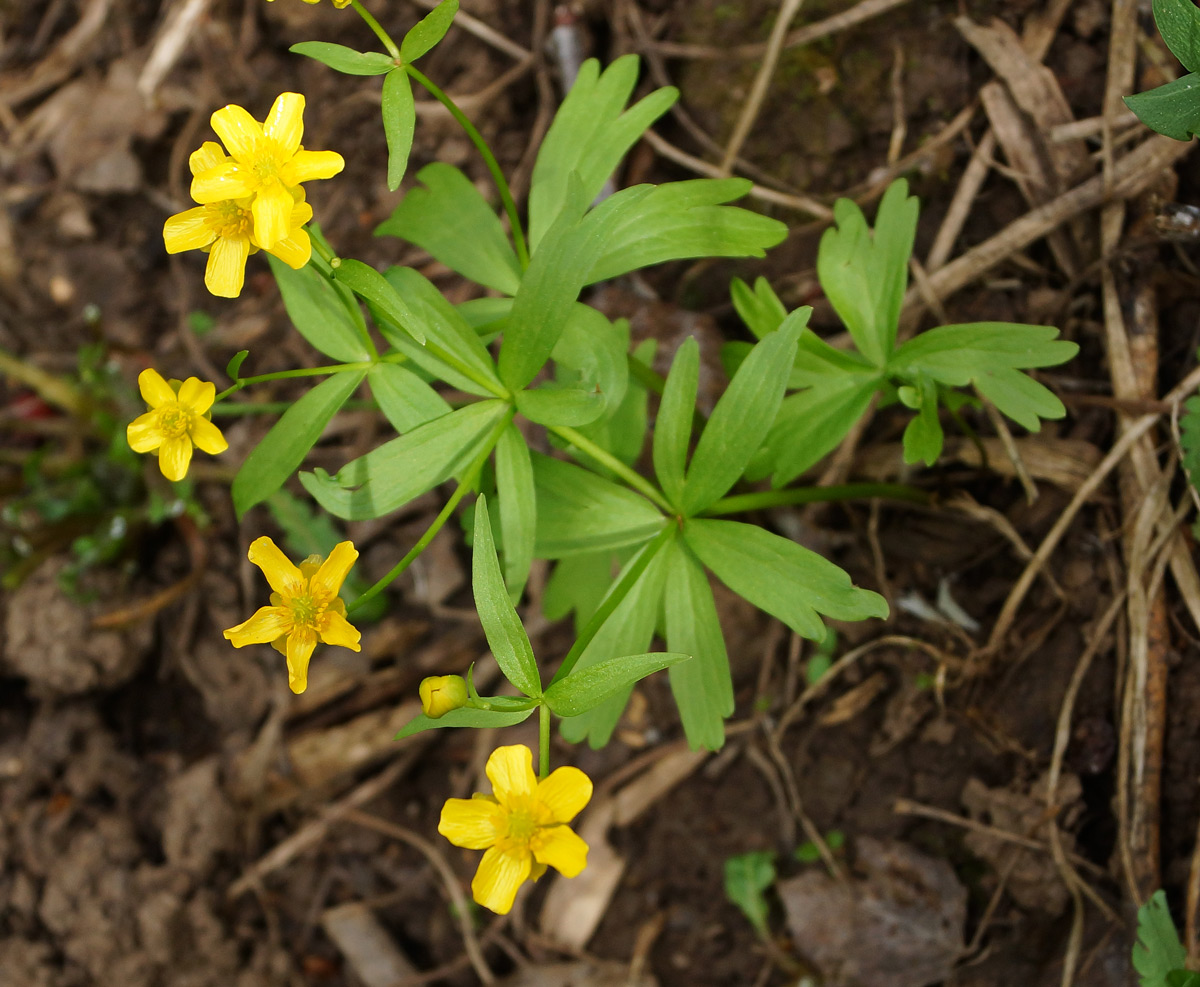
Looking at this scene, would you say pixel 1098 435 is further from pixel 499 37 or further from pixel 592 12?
pixel 499 37

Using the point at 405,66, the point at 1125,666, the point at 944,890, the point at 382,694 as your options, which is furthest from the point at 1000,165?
the point at 382,694

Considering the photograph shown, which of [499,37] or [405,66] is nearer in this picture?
[405,66]

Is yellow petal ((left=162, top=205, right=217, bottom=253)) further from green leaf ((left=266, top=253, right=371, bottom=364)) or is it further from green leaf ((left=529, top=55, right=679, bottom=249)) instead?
green leaf ((left=529, top=55, right=679, bottom=249))

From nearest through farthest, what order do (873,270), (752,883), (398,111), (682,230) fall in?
1. (398,111)
2. (682,230)
3. (873,270)
4. (752,883)

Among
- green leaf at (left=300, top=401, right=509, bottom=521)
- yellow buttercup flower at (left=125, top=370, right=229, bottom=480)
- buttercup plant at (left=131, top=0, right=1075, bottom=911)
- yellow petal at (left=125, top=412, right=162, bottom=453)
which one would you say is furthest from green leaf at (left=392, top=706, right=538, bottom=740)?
yellow petal at (left=125, top=412, right=162, bottom=453)

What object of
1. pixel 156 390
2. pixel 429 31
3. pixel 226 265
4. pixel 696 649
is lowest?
pixel 696 649

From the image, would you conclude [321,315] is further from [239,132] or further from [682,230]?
[682,230]

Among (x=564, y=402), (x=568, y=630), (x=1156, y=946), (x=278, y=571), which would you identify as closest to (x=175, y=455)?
(x=278, y=571)
